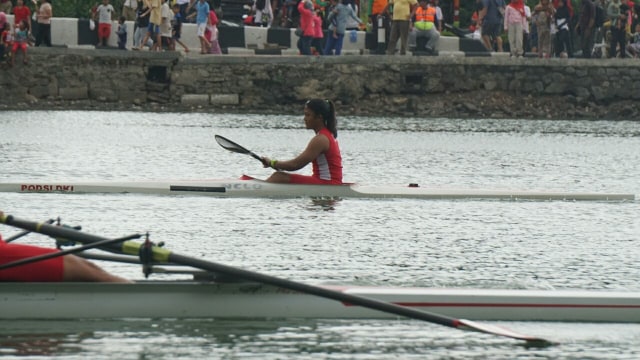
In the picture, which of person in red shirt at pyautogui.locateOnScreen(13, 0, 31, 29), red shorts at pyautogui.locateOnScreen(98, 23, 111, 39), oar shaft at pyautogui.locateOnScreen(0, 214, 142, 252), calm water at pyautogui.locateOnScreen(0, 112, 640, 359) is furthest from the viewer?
red shorts at pyautogui.locateOnScreen(98, 23, 111, 39)

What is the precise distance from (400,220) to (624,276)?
14.7 ft

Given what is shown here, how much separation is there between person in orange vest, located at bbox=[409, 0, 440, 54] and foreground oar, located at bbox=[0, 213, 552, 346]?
28979 millimetres

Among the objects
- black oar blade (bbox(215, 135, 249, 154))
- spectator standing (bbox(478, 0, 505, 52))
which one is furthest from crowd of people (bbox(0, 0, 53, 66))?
black oar blade (bbox(215, 135, 249, 154))

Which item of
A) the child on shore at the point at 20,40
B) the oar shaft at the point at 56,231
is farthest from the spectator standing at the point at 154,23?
the oar shaft at the point at 56,231

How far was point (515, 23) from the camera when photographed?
39281 mm

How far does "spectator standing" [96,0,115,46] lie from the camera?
39.2 m

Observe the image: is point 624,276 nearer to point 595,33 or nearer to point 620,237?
point 620,237

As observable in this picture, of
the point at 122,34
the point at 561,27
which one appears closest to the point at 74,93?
the point at 122,34

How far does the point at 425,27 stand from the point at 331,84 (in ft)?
→ 9.14

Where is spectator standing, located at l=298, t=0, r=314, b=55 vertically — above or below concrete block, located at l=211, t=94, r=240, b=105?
above

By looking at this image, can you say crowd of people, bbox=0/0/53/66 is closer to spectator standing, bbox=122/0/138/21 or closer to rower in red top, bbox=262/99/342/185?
spectator standing, bbox=122/0/138/21

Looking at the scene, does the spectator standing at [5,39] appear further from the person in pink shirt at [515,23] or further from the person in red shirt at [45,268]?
the person in red shirt at [45,268]

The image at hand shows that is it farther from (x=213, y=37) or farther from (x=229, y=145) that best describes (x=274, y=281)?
(x=213, y=37)

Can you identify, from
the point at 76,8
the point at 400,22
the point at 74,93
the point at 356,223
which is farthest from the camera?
the point at 76,8
